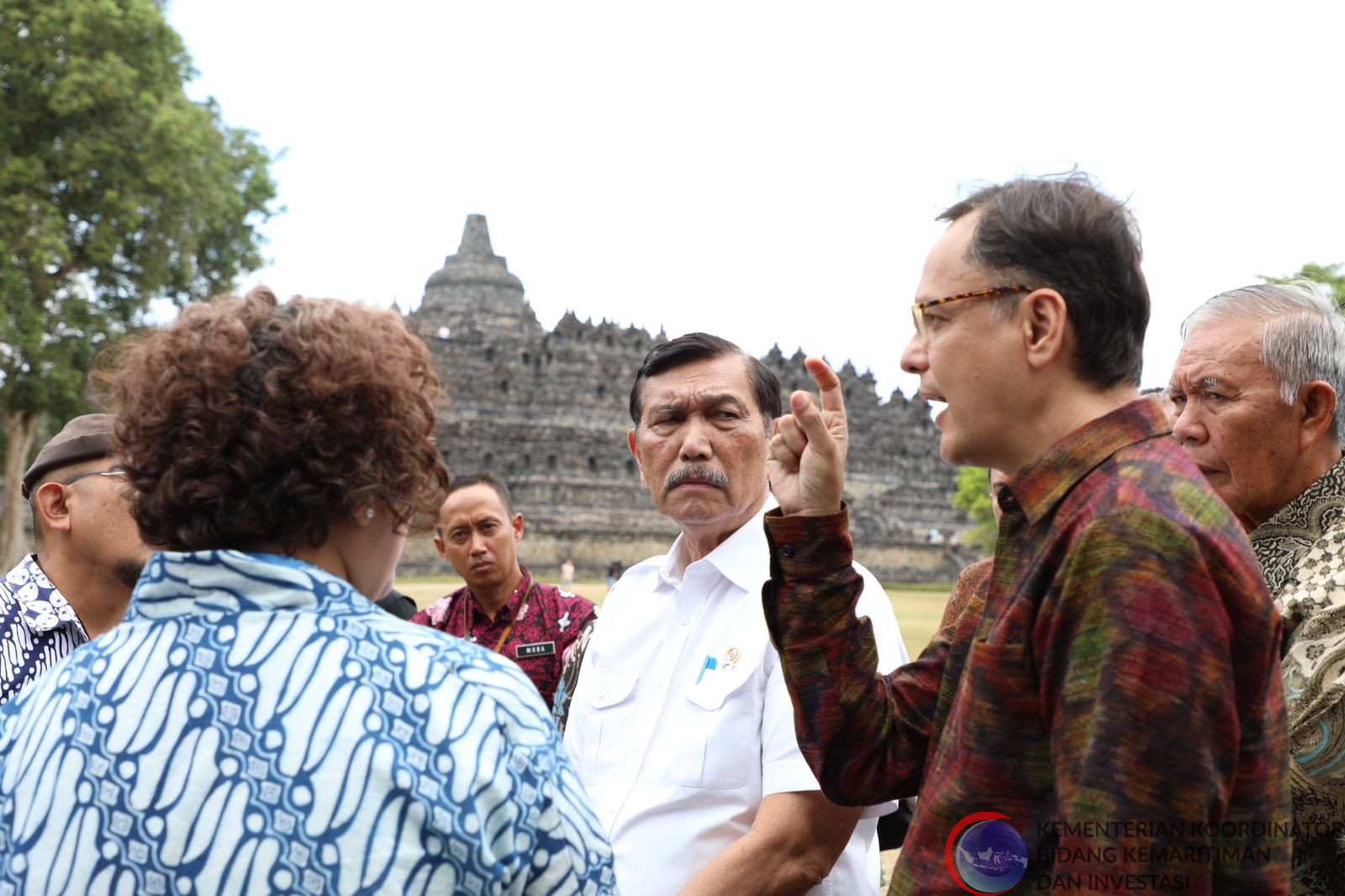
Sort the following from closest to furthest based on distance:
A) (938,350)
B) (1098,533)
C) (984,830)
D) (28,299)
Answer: (1098,533), (984,830), (938,350), (28,299)

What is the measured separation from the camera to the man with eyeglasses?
157 centimetres

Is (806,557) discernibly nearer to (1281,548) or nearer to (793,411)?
(793,411)

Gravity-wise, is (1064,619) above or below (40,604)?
below

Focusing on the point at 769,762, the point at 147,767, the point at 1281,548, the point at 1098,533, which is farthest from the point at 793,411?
the point at 1281,548

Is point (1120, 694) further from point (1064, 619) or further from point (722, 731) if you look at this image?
point (722, 731)

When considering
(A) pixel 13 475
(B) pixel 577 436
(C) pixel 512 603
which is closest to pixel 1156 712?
(C) pixel 512 603

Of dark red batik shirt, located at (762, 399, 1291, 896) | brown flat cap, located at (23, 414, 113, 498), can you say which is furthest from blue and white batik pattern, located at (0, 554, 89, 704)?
dark red batik shirt, located at (762, 399, 1291, 896)

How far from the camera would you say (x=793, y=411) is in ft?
7.47

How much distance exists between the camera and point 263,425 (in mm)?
1689

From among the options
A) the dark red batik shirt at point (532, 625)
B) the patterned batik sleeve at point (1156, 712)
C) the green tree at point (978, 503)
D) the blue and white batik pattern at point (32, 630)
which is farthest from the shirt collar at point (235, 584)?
the green tree at point (978, 503)

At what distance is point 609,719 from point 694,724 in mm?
290

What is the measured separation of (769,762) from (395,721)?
142cm

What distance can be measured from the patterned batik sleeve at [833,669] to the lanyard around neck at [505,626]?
3.13m

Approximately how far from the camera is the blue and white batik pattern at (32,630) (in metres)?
3.35
